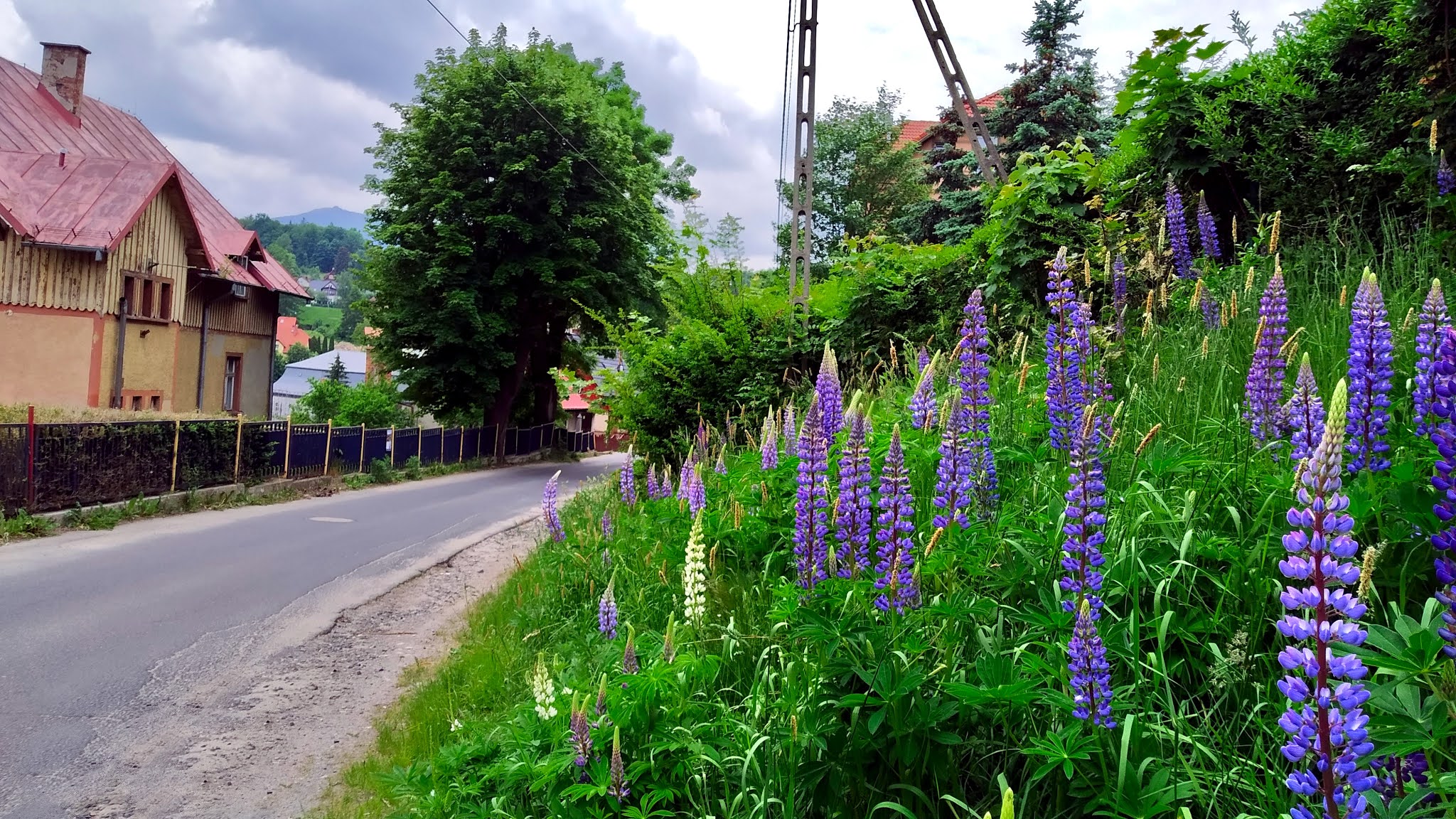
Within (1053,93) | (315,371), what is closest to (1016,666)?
(1053,93)

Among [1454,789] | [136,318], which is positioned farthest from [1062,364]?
[136,318]

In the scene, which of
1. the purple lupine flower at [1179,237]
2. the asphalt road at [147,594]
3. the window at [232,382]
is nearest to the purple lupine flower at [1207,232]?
the purple lupine flower at [1179,237]

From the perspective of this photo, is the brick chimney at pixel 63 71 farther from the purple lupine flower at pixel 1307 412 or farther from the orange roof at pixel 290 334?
the orange roof at pixel 290 334

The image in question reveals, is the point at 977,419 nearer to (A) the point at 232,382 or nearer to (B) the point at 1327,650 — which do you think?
(B) the point at 1327,650

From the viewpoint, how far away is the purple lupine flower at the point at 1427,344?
238cm

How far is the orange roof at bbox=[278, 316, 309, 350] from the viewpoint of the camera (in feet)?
333

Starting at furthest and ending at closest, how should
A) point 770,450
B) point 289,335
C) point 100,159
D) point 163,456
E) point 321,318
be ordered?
point 321,318 → point 289,335 → point 100,159 → point 163,456 → point 770,450

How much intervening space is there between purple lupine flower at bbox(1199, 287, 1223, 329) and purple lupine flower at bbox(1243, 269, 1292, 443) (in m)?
1.30

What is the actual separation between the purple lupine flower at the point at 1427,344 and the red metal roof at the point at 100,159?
81.6ft

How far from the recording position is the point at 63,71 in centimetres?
2400

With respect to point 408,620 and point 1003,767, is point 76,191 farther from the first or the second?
point 1003,767

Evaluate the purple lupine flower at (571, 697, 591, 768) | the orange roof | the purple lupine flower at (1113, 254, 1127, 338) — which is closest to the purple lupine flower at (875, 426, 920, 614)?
the purple lupine flower at (571, 697, 591, 768)

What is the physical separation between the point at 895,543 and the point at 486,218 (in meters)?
24.4

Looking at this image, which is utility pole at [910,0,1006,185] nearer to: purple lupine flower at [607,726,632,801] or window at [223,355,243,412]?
purple lupine flower at [607,726,632,801]
